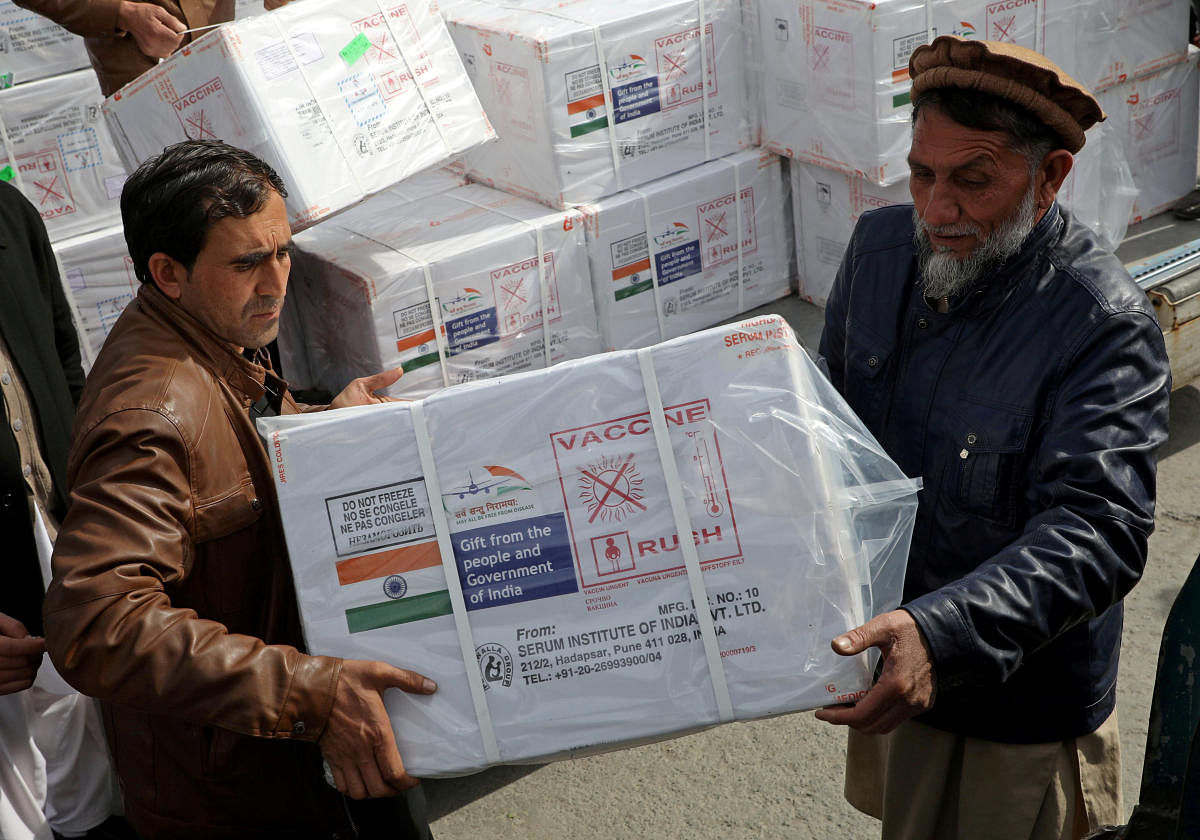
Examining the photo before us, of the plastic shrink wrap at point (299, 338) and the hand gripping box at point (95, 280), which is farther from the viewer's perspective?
the plastic shrink wrap at point (299, 338)

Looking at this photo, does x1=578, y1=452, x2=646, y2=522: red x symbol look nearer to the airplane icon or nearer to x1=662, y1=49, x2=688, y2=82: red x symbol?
the airplane icon

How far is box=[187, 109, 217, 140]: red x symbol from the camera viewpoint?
385 cm

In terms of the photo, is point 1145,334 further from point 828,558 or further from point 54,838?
point 54,838

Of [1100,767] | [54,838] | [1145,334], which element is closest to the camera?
[1145,334]

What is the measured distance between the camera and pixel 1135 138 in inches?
219

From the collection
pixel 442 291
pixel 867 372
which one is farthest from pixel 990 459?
pixel 442 291

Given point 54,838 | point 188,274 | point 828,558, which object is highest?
→ point 188,274

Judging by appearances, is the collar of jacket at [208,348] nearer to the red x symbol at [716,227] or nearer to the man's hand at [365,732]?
the man's hand at [365,732]

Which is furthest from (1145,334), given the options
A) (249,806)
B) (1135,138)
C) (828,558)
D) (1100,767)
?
(1135,138)

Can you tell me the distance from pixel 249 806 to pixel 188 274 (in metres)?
1.02

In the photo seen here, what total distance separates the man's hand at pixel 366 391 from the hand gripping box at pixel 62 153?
2630 mm

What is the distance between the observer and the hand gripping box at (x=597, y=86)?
4.50m

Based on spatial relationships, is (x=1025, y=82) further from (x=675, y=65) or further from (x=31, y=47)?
(x=31, y=47)

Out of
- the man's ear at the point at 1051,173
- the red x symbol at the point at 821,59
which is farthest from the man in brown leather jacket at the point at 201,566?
the red x symbol at the point at 821,59
